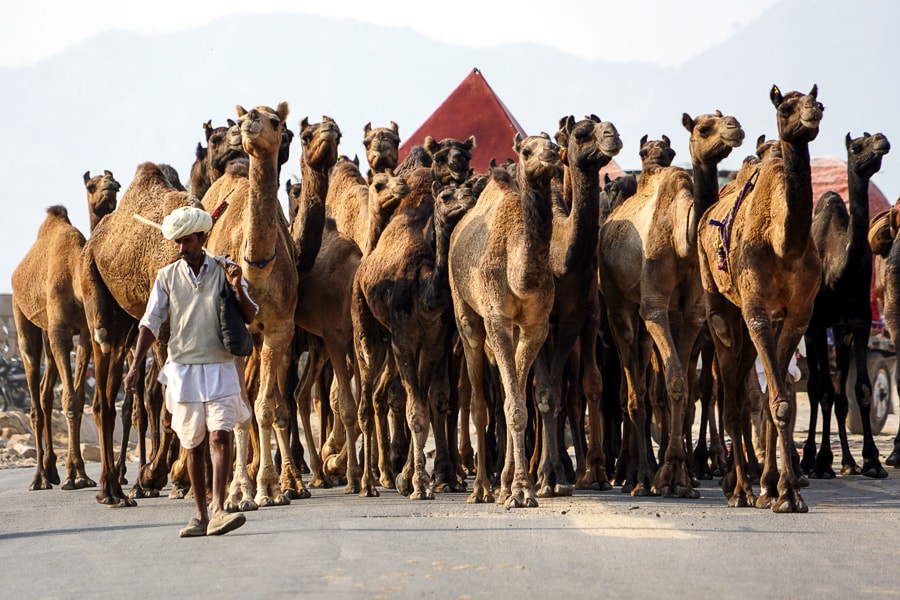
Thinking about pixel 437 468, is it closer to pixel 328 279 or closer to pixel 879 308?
pixel 328 279

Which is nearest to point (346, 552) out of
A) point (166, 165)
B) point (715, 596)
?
point (715, 596)

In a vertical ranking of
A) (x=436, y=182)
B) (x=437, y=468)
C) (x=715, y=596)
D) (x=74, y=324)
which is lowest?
(x=715, y=596)

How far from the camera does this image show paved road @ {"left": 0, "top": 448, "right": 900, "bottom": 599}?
6.39 m

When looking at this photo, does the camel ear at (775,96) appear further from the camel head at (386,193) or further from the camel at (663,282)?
the camel head at (386,193)

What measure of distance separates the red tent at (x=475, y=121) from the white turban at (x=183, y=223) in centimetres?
1378

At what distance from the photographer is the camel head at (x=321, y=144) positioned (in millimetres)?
12508

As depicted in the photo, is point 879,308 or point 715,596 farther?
point 879,308

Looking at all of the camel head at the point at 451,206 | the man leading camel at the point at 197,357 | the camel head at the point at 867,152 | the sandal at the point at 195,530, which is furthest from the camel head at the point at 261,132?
the camel head at the point at 867,152

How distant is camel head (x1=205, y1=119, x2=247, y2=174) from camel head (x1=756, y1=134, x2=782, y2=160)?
472 centimetres

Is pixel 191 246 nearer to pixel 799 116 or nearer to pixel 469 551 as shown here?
pixel 469 551

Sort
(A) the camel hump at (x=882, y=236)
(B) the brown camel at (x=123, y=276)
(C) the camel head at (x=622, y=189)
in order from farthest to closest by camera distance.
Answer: (A) the camel hump at (x=882, y=236) → (C) the camel head at (x=622, y=189) → (B) the brown camel at (x=123, y=276)

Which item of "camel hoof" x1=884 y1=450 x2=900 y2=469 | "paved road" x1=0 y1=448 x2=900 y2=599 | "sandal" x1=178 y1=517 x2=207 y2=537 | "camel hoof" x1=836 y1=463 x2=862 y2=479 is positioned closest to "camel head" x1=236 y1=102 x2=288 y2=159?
"paved road" x1=0 y1=448 x2=900 y2=599

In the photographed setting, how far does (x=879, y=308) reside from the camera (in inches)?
960

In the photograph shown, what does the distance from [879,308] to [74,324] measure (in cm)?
1540
